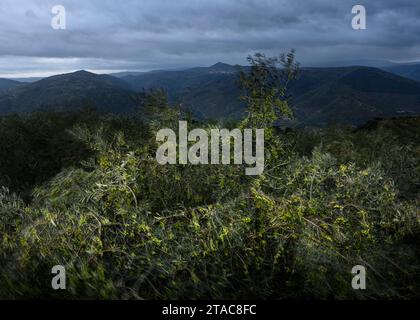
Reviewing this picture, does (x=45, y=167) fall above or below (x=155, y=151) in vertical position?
below

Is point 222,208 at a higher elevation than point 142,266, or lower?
higher

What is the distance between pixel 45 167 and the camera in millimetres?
16562

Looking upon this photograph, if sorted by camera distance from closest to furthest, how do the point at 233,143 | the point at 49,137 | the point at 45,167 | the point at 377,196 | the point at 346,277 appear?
the point at 346,277
the point at 377,196
the point at 233,143
the point at 45,167
the point at 49,137

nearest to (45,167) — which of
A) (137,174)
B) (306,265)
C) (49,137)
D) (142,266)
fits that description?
(49,137)

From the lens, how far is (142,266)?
4.91 meters

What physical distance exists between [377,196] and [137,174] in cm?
364

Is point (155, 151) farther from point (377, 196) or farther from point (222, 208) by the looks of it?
point (377, 196)

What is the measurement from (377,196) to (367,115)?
166m

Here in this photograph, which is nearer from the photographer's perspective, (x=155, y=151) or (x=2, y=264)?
(x=2, y=264)
